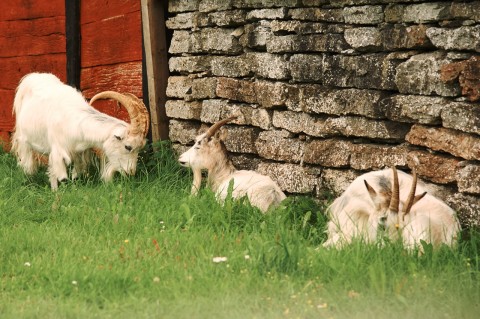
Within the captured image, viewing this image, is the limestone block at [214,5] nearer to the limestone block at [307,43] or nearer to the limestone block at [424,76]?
the limestone block at [307,43]

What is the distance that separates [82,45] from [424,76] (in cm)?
530

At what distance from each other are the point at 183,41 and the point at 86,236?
3072mm

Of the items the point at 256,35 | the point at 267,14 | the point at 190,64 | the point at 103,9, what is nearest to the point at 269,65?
the point at 256,35

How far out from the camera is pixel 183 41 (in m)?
9.35

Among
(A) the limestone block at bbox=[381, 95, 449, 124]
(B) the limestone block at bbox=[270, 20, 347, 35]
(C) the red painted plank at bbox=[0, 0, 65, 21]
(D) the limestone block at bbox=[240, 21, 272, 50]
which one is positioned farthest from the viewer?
(C) the red painted plank at bbox=[0, 0, 65, 21]

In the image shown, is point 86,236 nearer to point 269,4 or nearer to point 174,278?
point 174,278

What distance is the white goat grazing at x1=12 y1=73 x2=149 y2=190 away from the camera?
350 inches

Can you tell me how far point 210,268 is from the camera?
19.0 feet

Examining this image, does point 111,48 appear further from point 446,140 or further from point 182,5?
point 446,140

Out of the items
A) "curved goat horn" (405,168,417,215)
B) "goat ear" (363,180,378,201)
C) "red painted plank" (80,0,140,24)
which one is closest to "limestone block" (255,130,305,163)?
"goat ear" (363,180,378,201)

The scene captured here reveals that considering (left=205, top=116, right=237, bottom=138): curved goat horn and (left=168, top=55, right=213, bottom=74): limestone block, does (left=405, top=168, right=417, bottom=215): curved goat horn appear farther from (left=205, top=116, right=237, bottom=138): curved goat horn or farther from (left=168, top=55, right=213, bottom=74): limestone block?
(left=168, top=55, right=213, bottom=74): limestone block

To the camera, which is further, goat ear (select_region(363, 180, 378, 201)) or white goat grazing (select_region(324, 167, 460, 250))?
goat ear (select_region(363, 180, 378, 201))

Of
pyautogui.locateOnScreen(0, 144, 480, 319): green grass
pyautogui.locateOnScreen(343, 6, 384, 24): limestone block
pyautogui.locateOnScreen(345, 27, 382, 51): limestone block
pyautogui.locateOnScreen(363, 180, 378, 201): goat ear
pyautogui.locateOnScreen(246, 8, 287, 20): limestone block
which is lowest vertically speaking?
pyautogui.locateOnScreen(0, 144, 480, 319): green grass

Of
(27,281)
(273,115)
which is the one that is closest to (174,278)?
(27,281)
